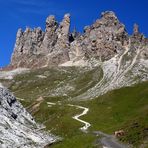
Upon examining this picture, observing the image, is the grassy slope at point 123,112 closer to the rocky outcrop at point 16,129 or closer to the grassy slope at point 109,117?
the grassy slope at point 109,117

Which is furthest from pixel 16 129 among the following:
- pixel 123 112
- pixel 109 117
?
pixel 123 112

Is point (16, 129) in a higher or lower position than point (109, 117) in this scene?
lower

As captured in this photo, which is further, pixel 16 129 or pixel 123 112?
pixel 123 112

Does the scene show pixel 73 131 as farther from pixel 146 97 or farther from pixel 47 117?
pixel 47 117

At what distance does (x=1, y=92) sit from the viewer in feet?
358

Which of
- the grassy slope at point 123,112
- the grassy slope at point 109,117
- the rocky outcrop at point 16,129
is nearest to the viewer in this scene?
the grassy slope at point 109,117

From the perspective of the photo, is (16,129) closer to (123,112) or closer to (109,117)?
(109,117)

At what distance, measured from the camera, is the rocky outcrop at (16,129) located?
8531 cm

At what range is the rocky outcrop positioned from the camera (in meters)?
85.3

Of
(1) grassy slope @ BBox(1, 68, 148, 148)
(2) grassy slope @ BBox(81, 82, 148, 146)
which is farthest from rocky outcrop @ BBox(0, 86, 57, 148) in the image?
(2) grassy slope @ BBox(81, 82, 148, 146)

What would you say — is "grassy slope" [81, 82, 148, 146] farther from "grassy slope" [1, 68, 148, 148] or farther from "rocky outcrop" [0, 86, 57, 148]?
"rocky outcrop" [0, 86, 57, 148]

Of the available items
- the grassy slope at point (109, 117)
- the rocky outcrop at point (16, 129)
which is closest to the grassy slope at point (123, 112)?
the grassy slope at point (109, 117)

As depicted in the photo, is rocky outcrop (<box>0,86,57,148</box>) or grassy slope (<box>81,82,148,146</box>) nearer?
rocky outcrop (<box>0,86,57,148</box>)

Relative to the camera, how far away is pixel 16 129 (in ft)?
309
